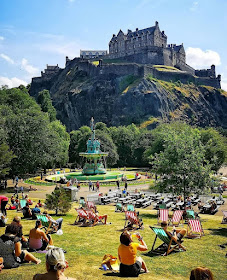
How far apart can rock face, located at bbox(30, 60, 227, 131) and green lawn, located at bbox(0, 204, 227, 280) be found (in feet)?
285

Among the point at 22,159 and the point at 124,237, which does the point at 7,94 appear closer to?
the point at 22,159

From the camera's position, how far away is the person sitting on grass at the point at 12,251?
675 centimetres

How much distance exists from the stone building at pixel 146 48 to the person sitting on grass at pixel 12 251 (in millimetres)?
111416

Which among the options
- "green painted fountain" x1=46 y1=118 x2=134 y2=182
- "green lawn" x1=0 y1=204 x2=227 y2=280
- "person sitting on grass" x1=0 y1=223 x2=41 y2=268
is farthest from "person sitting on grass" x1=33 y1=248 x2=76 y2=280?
"green painted fountain" x1=46 y1=118 x2=134 y2=182

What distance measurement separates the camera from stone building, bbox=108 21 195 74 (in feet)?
374

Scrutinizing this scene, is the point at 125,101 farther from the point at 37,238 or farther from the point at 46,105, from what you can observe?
the point at 37,238

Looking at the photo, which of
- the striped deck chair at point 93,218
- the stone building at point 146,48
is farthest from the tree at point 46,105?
the striped deck chair at point 93,218

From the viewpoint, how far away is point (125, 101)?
330ft

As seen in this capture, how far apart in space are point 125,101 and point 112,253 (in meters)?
93.6

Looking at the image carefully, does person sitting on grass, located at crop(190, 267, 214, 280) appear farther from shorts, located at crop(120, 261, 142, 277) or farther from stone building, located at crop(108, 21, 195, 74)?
stone building, located at crop(108, 21, 195, 74)

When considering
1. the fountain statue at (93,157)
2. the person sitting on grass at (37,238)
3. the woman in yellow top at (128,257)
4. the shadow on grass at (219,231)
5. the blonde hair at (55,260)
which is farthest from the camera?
the fountain statue at (93,157)

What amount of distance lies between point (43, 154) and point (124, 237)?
2699cm

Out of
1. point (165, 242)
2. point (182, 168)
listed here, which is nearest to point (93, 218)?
point (165, 242)

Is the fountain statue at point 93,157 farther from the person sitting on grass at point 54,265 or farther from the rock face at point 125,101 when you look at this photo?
the rock face at point 125,101
